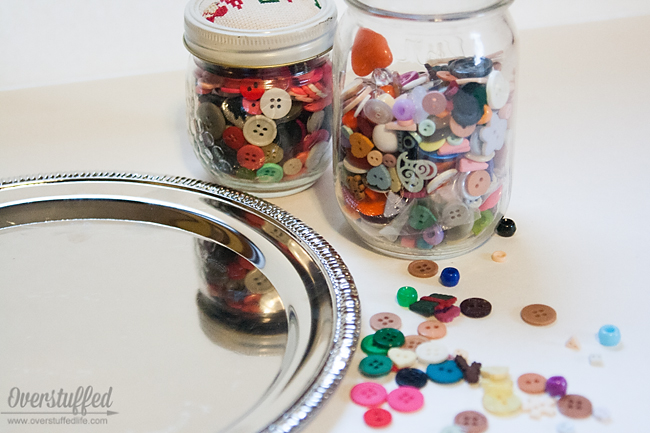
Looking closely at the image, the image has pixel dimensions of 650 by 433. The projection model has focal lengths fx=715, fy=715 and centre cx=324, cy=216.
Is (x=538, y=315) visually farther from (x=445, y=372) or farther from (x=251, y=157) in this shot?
(x=251, y=157)

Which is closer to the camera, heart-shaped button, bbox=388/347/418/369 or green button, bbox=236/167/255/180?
heart-shaped button, bbox=388/347/418/369

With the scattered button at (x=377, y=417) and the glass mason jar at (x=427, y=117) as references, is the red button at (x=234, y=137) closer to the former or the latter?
the glass mason jar at (x=427, y=117)

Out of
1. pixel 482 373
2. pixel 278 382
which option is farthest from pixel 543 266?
pixel 278 382

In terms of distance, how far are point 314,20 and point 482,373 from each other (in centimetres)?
40

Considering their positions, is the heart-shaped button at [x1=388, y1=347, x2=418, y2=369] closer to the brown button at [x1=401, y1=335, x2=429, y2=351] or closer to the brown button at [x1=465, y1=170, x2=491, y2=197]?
the brown button at [x1=401, y1=335, x2=429, y2=351]

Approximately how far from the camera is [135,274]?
718 mm

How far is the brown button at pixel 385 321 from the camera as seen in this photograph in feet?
2.06

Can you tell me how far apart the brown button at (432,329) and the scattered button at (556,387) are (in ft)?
0.33

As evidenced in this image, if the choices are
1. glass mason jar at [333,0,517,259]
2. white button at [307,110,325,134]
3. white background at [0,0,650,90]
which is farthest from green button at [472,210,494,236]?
white background at [0,0,650,90]

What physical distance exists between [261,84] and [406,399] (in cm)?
36

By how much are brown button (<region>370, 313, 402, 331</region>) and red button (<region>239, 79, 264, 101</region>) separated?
0.26 metres

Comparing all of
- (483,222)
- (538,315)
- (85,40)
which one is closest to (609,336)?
(538,315)

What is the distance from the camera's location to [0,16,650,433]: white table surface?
22.4 inches

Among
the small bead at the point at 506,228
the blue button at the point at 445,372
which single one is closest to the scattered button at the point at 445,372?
the blue button at the point at 445,372
